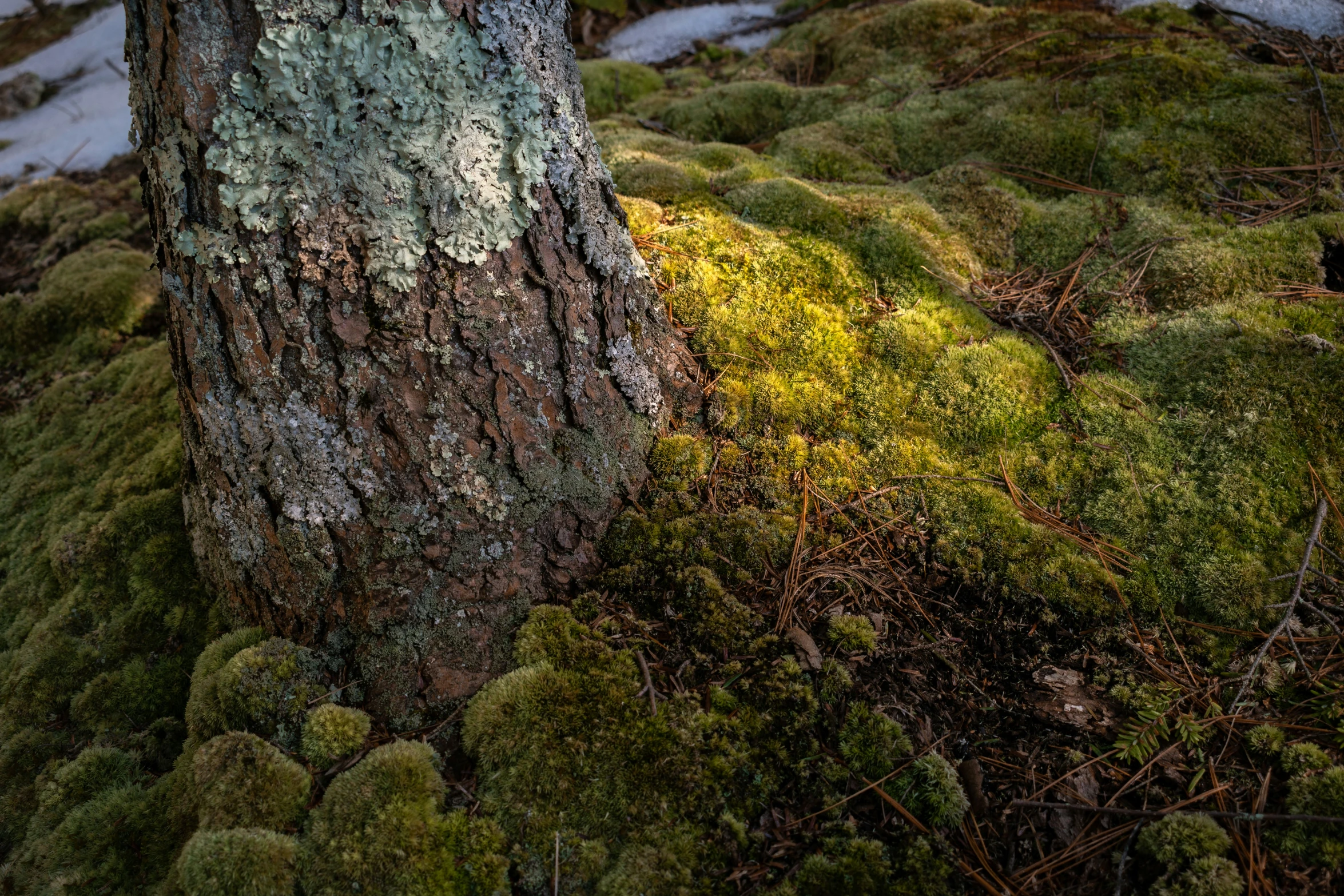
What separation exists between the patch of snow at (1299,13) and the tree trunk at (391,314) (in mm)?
5415

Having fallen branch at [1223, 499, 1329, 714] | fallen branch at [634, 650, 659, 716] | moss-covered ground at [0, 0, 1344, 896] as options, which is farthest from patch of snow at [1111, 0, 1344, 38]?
fallen branch at [634, 650, 659, 716]

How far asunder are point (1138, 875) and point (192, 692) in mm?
2925

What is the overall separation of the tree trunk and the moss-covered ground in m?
0.23

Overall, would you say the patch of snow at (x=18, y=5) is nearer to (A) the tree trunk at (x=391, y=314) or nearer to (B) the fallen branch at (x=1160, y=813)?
(A) the tree trunk at (x=391, y=314)

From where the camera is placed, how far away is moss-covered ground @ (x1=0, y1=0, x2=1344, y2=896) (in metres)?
1.97

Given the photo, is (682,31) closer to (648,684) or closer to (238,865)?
(648,684)

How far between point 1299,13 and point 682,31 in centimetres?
567

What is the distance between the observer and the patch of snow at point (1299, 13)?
15.8 ft

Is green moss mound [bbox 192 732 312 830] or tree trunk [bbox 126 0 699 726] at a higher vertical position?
tree trunk [bbox 126 0 699 726]

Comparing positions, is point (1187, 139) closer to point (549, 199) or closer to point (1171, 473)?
point (1171, 473)

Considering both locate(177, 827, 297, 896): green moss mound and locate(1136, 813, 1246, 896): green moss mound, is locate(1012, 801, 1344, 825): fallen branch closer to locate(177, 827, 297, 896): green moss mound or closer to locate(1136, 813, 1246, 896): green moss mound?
locate(1136, 813, 1246, 896): green moss mound

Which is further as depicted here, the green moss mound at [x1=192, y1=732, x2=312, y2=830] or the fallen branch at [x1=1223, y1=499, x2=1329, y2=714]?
the fallen branch at [x1=1223, y1=499, x2=1329, y2=714]

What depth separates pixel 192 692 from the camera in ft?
7.86

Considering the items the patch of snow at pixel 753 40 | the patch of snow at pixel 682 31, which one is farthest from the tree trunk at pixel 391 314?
the patch of snow at pixel 682 31
